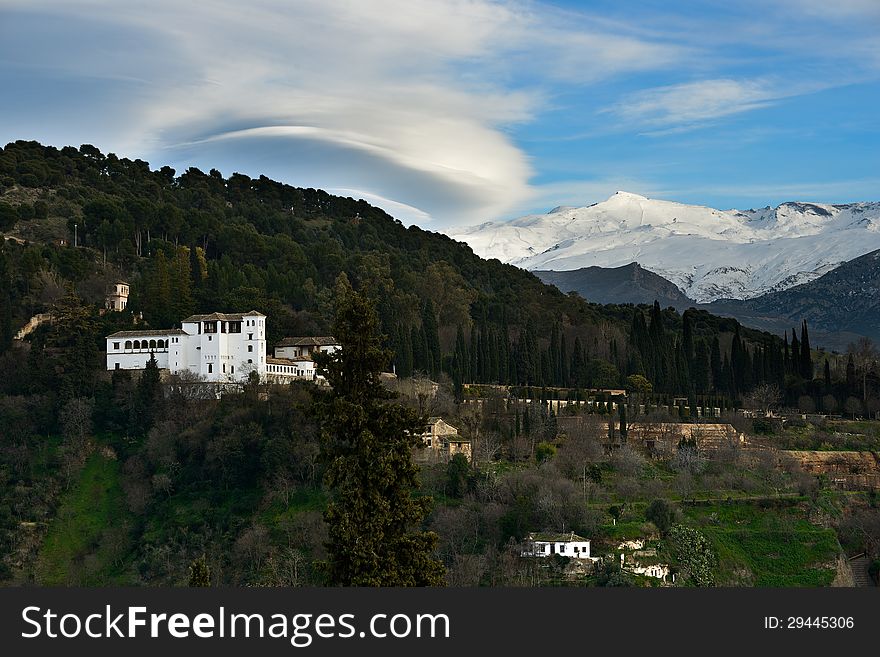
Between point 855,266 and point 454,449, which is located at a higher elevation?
point 855,266

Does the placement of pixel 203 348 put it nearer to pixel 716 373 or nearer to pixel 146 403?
pixel 146 403

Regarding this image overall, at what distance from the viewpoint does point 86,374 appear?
58688 millimetres

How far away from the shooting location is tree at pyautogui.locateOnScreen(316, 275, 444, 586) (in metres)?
20.8

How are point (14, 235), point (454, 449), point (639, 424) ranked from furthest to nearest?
point (14, 235), point (639, 424), point (454, 449)

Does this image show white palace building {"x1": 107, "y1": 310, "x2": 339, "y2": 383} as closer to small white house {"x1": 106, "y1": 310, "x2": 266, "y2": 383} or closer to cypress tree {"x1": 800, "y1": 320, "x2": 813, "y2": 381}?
small white house {"x1": 106, "y1": 310, "x2": 266, "y2": 383}

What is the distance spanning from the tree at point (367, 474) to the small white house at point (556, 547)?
24333 millimetres

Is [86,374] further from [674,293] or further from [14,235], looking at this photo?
[674,293]

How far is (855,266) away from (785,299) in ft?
32.1

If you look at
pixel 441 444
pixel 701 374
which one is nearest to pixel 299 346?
pixel 441 444

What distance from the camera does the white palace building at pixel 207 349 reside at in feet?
196

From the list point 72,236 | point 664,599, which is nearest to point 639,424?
point 72,236

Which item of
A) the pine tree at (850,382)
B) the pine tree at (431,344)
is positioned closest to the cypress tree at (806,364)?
the pine tree at (850,382)

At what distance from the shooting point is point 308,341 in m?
62.7

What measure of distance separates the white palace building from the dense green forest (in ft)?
3.70
